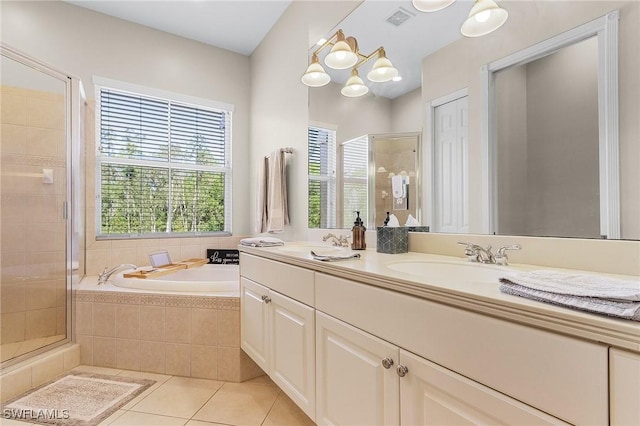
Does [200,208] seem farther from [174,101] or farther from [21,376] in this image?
[21,376]

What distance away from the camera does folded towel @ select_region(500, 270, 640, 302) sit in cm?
53

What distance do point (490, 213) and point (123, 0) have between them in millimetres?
3222

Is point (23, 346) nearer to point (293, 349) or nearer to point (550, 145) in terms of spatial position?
point (293, 349)

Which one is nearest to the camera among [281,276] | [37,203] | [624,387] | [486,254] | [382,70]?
[624,387]

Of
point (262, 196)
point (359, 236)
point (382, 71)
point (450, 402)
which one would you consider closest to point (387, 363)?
point (450, 402)

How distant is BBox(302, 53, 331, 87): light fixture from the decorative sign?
183cm

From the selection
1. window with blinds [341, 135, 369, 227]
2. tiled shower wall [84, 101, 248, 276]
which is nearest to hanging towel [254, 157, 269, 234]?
tiled shower wall [84, 101, 248, 276]

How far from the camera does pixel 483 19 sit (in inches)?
49.4

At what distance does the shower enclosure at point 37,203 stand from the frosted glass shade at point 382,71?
2.32m

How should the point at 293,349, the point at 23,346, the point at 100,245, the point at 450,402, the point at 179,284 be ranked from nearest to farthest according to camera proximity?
the point at 450,402 → the point at 293,349 → the point at 23,346 → the point at 179,284 → the point at 100,245

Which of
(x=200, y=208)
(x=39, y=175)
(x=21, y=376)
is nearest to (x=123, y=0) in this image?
(x=39, y=175)

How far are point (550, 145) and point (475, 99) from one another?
360 mm

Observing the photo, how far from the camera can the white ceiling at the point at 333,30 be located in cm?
147

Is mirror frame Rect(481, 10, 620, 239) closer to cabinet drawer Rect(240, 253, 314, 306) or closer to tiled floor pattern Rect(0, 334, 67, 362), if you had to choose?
cabinet drawer Rect(240, 253, 314, 306)
